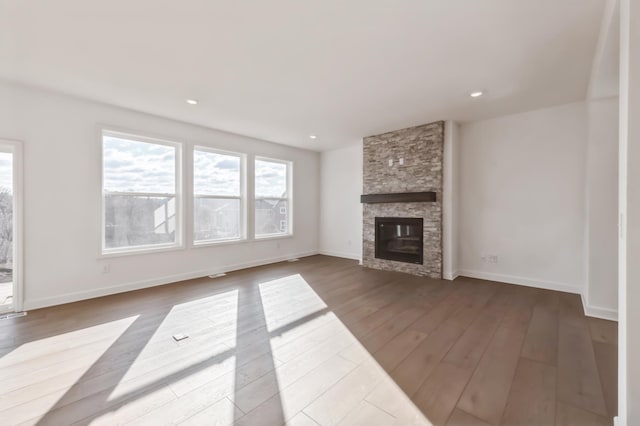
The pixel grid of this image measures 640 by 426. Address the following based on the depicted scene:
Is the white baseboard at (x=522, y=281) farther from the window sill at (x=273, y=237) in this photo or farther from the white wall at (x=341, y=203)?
the window sill at (x=273, y=237)

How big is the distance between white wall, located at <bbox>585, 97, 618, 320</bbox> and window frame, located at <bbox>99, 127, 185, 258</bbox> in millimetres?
5705

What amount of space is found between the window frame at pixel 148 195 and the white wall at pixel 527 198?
195 inches

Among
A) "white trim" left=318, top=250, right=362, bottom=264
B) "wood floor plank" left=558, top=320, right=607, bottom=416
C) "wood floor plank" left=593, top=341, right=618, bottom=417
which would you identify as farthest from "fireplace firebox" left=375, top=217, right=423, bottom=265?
"wood floor plank" left=593, top=341, right=618, bottom=417

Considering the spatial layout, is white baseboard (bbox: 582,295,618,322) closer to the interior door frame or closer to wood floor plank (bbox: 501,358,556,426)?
wood floor plank (bbox: 501,358,556,426)

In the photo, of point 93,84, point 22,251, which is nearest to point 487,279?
point 93,84

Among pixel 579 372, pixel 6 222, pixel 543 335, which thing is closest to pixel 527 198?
pixel 543 335

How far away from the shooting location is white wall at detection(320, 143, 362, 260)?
6.67 m

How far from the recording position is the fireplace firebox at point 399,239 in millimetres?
5180

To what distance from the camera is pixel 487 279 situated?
4762 millimetres

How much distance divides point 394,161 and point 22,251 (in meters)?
5.60

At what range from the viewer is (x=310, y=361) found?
7.45 ft

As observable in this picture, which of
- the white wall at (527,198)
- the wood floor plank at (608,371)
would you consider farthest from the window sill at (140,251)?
the wood floor plank at (608,371)

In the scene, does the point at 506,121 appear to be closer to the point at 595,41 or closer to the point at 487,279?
the point at 595,41

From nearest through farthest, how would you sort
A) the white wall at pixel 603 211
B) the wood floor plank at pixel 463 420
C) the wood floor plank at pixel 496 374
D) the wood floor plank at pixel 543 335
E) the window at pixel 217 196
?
the wood floor plank at pixel 463 420, the wood floor plank at pixel 496 374, the wood floor plank at pixel 543 335, the white wall at pixel 603 211, the window at pixel 217 196
